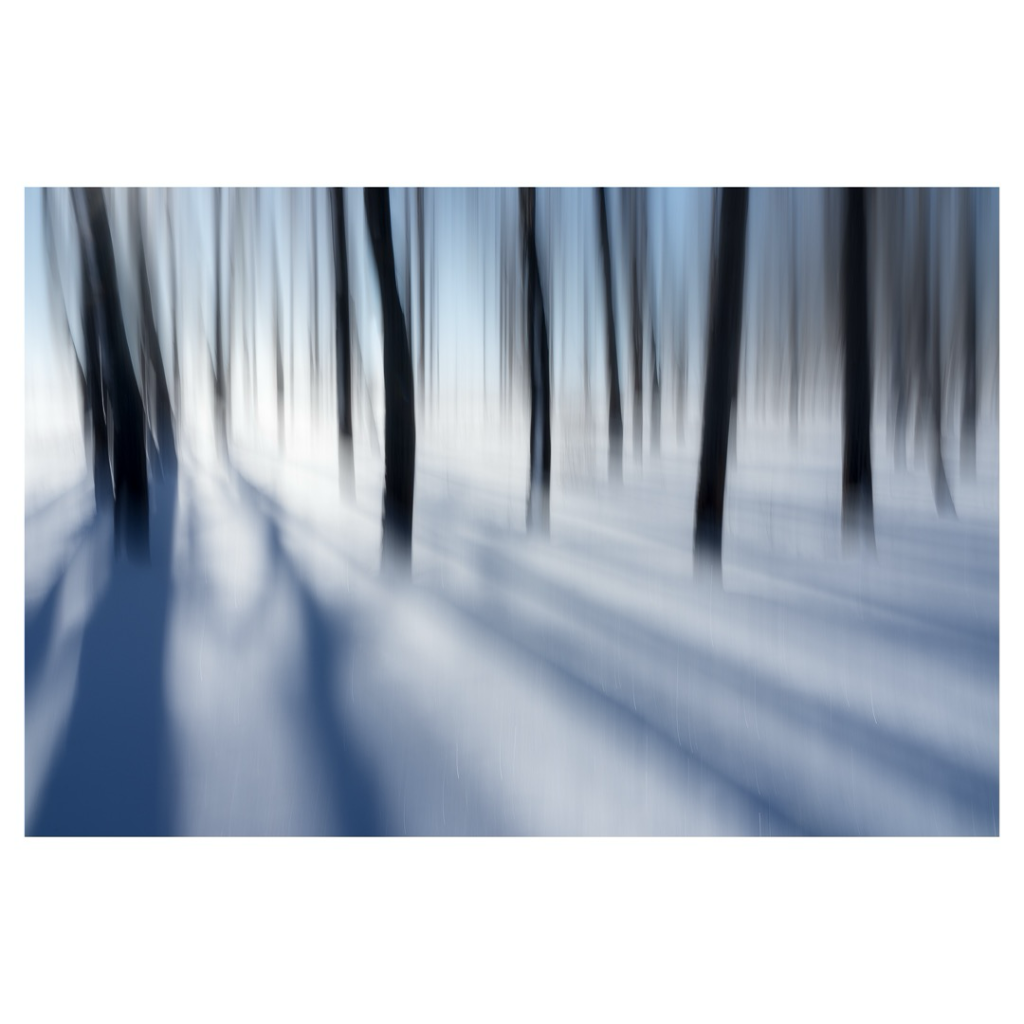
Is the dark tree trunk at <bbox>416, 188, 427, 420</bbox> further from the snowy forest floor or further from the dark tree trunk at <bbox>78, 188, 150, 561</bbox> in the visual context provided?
the dark tree trunk at <bbox>78, 188, 150, 561</bbox>

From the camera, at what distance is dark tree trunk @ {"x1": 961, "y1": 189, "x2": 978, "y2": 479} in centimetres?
170

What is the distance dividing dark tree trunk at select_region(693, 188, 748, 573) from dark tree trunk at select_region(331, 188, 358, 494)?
110 cm

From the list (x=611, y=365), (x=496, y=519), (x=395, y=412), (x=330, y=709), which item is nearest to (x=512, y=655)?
(x=496, y=519)

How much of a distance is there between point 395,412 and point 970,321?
1.73 meters

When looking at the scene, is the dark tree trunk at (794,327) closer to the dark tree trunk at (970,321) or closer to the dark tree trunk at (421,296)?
the dark tree trunk at (970,321)

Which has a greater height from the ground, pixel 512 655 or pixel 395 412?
pixel 395 412

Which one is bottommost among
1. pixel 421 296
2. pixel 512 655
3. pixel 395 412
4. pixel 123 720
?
pixel 123 720

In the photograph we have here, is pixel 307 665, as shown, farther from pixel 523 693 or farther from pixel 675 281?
pixel 675 281

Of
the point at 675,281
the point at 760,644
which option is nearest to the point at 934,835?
the point at 760,644

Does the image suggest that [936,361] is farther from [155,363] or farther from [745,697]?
[155,363]

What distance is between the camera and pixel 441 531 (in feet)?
6.06

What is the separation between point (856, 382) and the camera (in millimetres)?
1769

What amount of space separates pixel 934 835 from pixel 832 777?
0.30 meters

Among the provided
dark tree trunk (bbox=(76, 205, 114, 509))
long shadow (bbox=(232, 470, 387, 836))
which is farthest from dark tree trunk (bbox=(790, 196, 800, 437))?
dark tree trunk (bbox=(76, 205, 114, 509))
